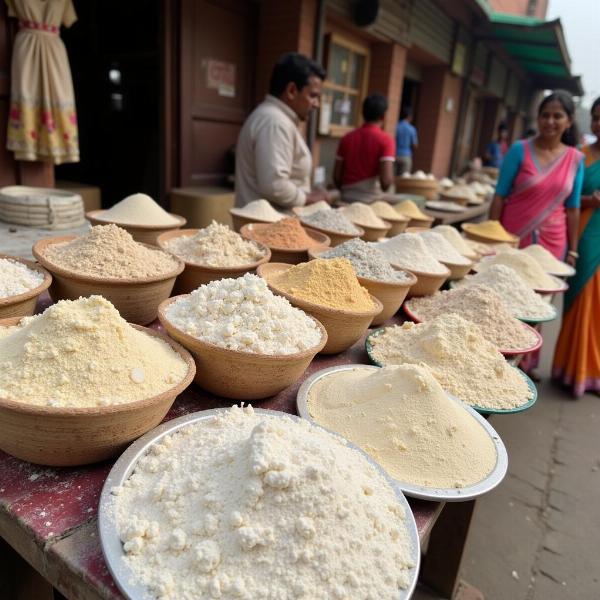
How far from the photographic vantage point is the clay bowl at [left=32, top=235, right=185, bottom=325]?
103 centimetres

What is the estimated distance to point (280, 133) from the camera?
7.52ft

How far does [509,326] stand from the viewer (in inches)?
Answer: 56.0

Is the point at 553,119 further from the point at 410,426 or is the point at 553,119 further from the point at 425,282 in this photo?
the point at 410,426

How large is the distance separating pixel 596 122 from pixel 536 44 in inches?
265

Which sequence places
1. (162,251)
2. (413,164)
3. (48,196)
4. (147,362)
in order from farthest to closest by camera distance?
(413,164) < (48,196) < (162,251) < (147,362)

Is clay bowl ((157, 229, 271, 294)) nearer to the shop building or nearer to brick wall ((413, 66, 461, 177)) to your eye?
the shop building

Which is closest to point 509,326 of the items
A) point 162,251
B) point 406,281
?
point 406,281

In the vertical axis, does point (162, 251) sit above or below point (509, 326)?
above

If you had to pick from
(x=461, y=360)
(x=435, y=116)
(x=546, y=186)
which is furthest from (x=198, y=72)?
(x=435, y=116)

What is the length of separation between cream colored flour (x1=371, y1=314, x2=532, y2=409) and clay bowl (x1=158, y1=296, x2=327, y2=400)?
0.33 m

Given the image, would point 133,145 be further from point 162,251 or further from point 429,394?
point 429,394

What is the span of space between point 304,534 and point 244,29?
14.4 feet

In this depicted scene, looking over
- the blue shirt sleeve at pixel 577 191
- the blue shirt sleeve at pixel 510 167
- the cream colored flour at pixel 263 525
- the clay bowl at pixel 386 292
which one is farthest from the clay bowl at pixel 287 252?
the blue shirt sleeve at pixel 577 191

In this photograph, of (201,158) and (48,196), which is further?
(201,158)
